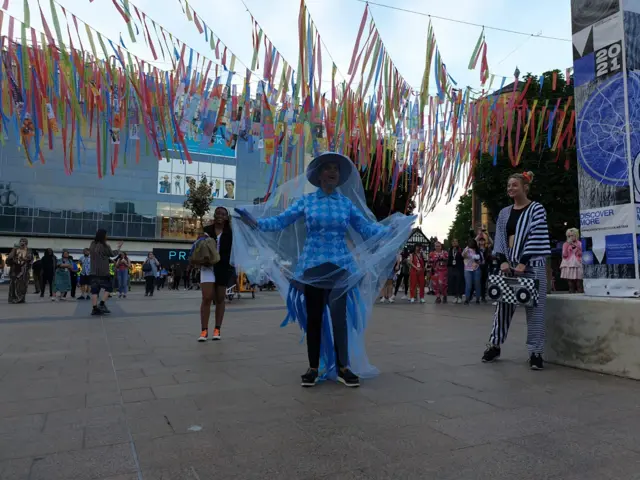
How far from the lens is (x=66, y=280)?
1469cm

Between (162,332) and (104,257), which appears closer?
(162,332)

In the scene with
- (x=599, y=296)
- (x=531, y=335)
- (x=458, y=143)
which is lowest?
(x=531, y=335)

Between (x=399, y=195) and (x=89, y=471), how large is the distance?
86.3 ft

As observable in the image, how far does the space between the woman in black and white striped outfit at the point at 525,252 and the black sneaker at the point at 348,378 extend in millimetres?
1514

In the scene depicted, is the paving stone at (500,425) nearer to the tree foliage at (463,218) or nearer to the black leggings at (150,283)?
the black leggings at (150,283)

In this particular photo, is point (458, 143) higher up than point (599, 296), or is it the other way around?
point (458, 143)

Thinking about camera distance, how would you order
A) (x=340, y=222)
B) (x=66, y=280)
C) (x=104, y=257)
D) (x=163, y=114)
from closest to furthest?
(x=340, y=222), (x=163, y=114), (x=104, y=257), (x=66, y=280)

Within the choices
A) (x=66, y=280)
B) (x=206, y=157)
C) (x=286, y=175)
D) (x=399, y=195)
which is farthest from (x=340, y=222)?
(x=206, y=157)

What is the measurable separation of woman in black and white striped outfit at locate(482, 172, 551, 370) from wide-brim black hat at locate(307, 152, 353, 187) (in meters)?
1.56

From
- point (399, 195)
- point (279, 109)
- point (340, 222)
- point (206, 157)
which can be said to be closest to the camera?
point (340, 222)

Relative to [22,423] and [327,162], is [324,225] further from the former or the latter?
[22,423]

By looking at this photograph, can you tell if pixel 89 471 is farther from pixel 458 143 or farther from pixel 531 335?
pixel 458 143

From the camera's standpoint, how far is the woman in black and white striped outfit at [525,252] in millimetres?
4270

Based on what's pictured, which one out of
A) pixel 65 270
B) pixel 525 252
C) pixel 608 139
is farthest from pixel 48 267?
pixel 608 139
